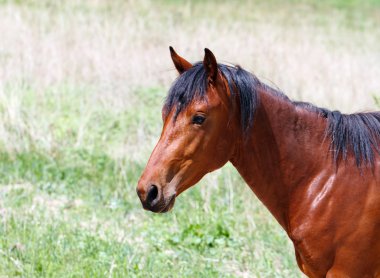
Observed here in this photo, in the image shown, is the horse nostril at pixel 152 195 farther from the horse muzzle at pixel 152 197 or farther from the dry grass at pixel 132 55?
the dry grass at pixel 132 55

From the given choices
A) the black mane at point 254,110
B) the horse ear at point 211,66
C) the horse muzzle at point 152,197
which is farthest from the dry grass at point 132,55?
the horse muzzle at point 152,197

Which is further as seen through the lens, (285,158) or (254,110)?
(285,158)

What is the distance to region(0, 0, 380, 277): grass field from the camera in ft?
17.9

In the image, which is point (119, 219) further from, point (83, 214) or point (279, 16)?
point (279, 16)

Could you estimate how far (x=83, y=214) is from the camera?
6488 mm

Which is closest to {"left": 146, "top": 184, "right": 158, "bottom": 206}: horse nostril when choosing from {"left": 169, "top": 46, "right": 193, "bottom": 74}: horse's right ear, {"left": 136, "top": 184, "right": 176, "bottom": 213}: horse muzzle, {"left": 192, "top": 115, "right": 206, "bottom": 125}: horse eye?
{"left": 136, "top": 184, "right": 176, "bottom": 213}: horse muzzle

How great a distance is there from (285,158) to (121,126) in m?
5.24

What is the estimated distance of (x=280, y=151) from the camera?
3.78 m

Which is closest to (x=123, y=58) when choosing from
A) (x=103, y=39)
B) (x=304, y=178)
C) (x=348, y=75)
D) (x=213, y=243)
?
(x=103, y=39)

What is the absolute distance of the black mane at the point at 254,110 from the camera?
360 centimetres

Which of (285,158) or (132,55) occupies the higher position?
(285,158)

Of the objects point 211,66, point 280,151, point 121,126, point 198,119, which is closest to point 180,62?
point 211,66

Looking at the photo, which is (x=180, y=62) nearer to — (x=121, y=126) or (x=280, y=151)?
(x=280, y=151)

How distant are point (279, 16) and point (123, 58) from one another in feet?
25.5
